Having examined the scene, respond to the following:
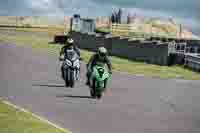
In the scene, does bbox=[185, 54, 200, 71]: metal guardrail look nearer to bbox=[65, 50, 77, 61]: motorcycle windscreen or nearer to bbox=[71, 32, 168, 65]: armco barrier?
bbox=[71, 32, 168, 65]: armco barrier

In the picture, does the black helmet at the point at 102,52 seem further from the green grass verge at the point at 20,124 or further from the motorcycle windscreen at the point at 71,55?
the green grass verge at the point at 20,124

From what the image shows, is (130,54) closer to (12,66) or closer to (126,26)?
(12,66)

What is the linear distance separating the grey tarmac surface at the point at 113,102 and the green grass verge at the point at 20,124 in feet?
1.64

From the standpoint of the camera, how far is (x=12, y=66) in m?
32.7

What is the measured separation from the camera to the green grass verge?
44.8 feet

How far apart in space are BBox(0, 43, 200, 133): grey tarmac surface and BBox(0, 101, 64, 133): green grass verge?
50 centimetres

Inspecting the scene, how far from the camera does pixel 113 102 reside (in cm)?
1997

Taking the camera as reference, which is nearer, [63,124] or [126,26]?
[63,124]

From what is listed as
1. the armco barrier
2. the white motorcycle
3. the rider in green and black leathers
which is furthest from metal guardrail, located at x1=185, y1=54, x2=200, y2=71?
the rider in green and black leathers

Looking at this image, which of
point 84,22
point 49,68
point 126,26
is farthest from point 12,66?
point 126,26

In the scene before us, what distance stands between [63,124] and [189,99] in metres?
8.10

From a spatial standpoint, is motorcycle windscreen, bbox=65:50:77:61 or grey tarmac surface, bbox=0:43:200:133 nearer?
grey tarmac surface, bbox=0:43:200:133

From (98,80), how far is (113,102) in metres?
1.24

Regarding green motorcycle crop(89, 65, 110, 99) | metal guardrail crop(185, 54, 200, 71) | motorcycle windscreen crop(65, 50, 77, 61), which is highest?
motorcycle windscreen crop(65, 50, 77, 61)
